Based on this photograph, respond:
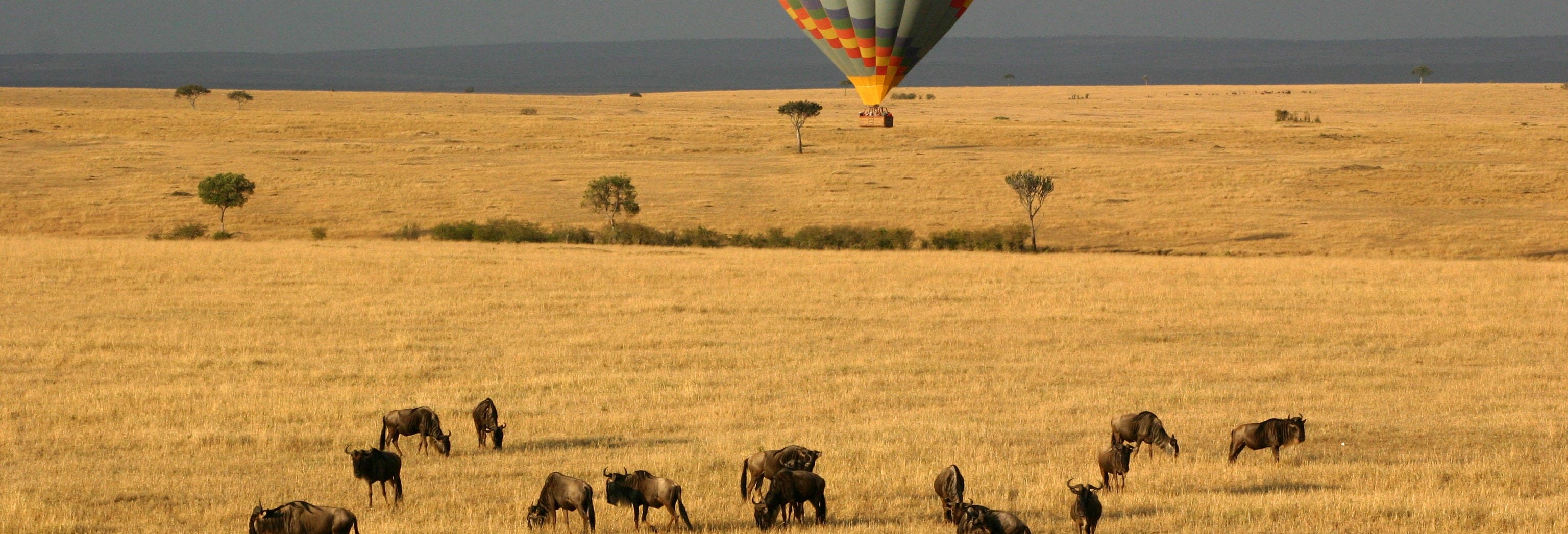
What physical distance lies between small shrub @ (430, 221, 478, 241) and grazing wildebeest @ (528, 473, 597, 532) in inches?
1662

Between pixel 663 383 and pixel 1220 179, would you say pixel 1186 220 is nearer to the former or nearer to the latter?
pixel 1220 179

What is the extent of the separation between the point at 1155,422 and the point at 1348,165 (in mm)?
63712

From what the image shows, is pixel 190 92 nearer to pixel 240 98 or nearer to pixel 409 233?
pixel 240 98

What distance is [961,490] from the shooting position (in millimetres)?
10711

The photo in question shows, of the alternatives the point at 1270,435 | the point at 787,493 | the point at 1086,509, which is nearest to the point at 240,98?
the point at 1270,435

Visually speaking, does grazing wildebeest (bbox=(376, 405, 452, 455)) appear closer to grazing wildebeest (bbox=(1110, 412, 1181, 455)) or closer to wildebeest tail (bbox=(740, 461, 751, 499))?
wildebeest tail (bbox=(740, 461, 751, 499))

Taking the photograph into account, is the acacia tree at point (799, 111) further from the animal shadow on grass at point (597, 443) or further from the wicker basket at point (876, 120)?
the animal shadow on grass at point (597, 443)

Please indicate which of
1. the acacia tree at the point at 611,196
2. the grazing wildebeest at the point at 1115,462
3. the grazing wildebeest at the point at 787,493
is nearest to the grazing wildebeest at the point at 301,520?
the grazing wildebeest at the point at 787,493

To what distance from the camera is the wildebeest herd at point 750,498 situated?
9.49 meters

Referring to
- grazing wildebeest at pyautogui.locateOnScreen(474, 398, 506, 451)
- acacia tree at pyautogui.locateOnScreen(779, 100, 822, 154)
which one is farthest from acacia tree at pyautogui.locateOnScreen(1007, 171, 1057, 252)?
grazing wildebeest at pyautogui.locateOnScreen(474, 398, 506, 451)

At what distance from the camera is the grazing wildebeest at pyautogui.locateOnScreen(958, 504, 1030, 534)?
932 centimetres

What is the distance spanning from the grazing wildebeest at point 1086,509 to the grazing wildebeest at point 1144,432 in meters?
3.71

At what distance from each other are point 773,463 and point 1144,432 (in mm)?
4161

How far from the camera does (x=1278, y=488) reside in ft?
42.0
